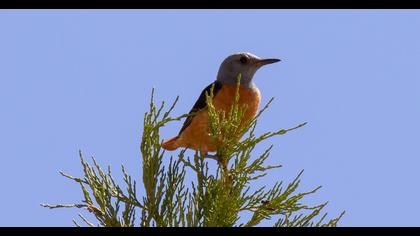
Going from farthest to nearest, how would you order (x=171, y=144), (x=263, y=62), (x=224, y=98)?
(x=263, y=62)
(x=171, y=144)
(x=224, y=98)

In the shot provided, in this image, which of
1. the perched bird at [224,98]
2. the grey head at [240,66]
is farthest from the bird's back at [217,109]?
the grey head at [240,66]

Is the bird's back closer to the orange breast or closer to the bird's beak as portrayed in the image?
the orange breast

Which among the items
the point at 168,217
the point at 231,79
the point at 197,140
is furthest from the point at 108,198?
the point at 231,79

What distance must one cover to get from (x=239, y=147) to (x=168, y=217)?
666mm

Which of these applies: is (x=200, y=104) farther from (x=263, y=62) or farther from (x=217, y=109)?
(x=263, y=62)

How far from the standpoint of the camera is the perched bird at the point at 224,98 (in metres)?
6.64

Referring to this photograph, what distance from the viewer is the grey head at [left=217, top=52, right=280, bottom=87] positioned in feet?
24.8

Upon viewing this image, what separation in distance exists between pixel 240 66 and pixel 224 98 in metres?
0.94

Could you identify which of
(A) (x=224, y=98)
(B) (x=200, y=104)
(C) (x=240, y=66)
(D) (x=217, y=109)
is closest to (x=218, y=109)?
(D) (x=217, y=109)

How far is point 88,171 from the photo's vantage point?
4.62 metres

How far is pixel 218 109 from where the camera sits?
6660 mm

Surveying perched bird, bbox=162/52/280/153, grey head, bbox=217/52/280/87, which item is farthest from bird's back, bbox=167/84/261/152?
grey head, bbox=217/52/280/87

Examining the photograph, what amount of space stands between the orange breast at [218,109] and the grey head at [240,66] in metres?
0.37
